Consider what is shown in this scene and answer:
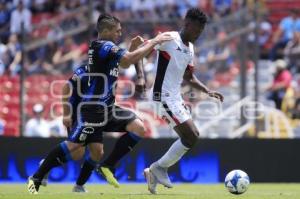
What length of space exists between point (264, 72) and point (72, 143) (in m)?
11.3

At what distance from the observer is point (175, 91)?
12008 mm

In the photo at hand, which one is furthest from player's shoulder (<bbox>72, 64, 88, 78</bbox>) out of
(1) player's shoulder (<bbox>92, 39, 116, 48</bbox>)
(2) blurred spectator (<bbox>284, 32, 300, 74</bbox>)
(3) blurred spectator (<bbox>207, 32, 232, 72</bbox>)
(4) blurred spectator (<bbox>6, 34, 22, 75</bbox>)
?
(2) blurred spectator (<bbox>284, 32, 300, 74</bbox>)

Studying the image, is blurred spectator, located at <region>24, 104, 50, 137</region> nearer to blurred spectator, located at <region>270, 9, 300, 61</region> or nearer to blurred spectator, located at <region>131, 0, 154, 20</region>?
blurred spectator, located at <region>131, 0, 154, 20</region>

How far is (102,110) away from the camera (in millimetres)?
11539

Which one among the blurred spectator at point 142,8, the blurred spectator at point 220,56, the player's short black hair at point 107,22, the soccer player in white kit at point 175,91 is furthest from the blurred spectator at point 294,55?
the player's short black hair at point 107,22

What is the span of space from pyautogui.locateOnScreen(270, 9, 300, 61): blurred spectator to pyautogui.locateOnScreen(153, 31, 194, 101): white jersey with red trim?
10.1 metres

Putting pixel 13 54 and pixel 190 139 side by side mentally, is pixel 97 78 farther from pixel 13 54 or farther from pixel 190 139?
pixel 13 54

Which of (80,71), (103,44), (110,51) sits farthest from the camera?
(80,71)

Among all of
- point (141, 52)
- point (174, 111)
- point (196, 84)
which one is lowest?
point (174, 111)

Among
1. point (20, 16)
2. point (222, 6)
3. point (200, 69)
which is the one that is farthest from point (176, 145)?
point (20, 16)

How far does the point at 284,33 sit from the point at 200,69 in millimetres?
5010

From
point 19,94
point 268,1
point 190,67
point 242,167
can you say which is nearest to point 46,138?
point 19,94

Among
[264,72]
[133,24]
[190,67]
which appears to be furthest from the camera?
[264,72]

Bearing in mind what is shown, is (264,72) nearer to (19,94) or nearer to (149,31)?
(149,31)
